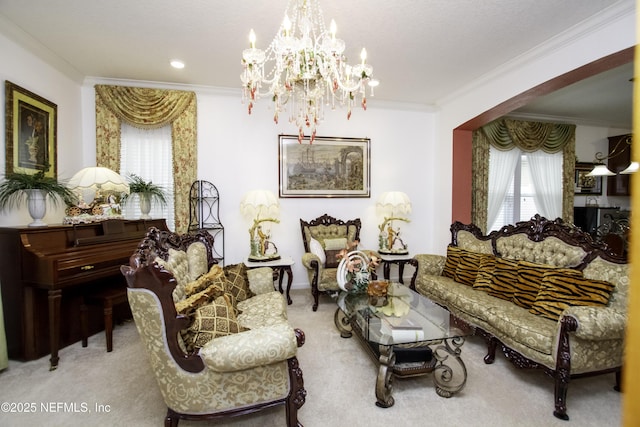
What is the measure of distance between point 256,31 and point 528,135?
504cm

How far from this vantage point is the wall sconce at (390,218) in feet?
14.0

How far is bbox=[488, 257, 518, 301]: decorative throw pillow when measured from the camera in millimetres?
2615

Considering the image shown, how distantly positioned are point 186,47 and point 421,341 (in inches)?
142

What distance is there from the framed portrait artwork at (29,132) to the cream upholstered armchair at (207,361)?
2.23m

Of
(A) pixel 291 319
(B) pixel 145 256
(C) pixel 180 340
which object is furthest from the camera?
(A) pixel 291 319

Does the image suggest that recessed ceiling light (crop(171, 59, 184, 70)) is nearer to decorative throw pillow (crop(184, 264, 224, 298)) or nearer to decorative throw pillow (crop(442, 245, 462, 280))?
decorative throw pillow (crop(184, 264, 224, 298))

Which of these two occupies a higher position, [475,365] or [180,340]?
[180,340]

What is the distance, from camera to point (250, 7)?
240cm

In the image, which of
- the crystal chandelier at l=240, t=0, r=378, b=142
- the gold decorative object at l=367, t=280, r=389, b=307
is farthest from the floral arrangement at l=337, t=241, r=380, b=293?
the crystal chandelier at l=240, t=0, r=378, b=142

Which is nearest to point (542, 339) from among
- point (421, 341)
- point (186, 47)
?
point (421, 341)

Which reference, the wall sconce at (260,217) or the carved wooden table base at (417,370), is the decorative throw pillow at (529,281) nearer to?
the carved wooden table base at (417,370)

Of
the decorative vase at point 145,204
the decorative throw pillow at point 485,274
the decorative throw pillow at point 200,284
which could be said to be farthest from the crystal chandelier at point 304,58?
the decorative vase at point 145,204

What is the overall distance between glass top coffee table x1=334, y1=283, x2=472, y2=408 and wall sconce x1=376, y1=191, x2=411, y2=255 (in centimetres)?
183

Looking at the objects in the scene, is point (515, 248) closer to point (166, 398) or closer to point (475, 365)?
point (475, 365)
